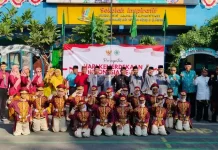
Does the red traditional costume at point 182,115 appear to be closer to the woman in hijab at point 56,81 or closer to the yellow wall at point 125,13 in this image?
the woman in hijab at point 56,81

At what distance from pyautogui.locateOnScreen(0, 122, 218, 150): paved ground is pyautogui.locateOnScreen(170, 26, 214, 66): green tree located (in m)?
9.87

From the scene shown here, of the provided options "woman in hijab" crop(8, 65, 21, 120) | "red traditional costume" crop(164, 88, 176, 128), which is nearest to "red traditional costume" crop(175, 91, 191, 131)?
"red traditional costume" crop(164, 88, 176, 128)

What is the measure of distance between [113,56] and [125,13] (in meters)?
8.42

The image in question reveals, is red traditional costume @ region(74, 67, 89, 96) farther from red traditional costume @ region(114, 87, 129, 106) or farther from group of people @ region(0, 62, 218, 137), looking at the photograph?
red traditional costume @ region(114, 87, 129, 106)

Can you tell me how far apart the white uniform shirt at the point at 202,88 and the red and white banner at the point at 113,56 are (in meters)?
2.51

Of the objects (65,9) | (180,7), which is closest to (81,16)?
(65,9)

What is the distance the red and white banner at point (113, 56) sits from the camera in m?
12.7

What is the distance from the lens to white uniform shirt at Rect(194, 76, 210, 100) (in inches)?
405

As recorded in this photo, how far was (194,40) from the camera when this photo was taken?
721 inches

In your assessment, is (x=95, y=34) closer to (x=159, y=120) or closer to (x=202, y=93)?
(x=202, y=93)

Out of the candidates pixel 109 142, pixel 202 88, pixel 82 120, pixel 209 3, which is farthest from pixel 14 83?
pixel 209 3

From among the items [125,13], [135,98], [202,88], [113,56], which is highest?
[125,13]

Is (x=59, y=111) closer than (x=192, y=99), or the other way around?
(x=59, y=111)

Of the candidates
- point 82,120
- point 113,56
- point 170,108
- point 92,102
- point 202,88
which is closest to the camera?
point 82,120
